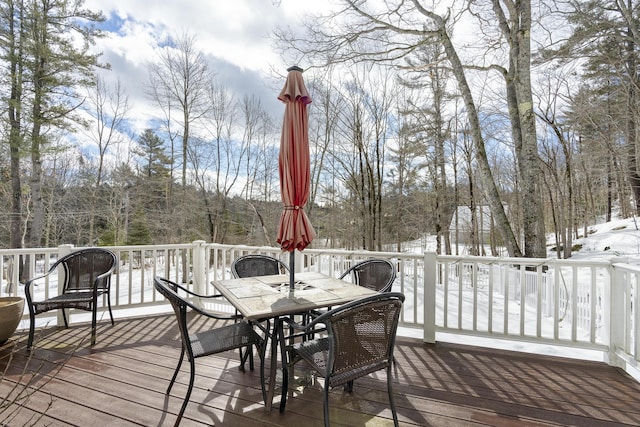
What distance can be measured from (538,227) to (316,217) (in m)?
7.61

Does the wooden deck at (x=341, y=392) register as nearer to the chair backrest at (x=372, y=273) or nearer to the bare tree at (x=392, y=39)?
the chair backrest at (x=372, y=273)

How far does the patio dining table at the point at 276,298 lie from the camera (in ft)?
7.05

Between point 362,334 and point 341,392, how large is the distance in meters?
0.85

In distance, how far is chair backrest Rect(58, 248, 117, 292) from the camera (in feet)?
12.0

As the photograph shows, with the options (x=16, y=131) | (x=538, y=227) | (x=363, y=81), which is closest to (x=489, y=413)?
(x=538, y=227)

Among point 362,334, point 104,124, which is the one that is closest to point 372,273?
point 362,334

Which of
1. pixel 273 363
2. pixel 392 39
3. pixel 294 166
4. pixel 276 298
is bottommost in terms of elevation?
pixel 273 363

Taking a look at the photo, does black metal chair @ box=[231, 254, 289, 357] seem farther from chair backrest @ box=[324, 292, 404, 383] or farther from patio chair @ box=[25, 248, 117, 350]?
chair backrest @ box=[324, 292, 404, 383]

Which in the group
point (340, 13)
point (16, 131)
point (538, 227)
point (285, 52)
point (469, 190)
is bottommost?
point (538, 227)

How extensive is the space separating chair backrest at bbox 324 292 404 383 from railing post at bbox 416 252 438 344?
1.56 metres

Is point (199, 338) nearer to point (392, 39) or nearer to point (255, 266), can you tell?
point (255, 266)

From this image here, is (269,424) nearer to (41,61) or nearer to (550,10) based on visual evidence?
(550,10)

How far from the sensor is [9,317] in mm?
3156

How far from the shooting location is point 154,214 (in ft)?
40.5
